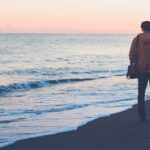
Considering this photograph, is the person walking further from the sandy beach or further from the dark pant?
the sandy beach

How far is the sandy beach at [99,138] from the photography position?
706 centimetres

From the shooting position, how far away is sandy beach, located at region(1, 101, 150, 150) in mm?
7062

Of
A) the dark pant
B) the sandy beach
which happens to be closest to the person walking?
the dark pant

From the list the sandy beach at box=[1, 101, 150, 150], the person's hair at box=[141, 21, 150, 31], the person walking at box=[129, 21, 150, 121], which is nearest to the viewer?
the sandy beach at box=[1, 101, 150, 150]

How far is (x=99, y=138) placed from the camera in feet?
25.0

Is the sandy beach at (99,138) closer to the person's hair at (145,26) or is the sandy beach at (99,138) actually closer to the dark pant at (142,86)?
the dark pant at (142,86)

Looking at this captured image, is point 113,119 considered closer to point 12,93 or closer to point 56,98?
point 56,98

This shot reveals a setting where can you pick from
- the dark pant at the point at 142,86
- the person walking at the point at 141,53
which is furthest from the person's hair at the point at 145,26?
the dark pant at the point at 142,86

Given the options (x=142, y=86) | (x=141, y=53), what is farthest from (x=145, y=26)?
(x=142, y=86)

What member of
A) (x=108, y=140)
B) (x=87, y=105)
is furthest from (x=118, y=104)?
(x=108, y=140)

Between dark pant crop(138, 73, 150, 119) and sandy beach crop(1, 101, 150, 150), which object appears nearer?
sandy beach crop(1, 101, 150, 150)

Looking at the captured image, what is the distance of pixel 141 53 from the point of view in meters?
8.53

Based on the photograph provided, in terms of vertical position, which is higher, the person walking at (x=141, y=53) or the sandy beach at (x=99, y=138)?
the person walking at (x=141, y=53)

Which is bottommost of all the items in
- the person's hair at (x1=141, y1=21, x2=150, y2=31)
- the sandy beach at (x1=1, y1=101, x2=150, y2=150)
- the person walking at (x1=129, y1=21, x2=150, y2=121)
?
the sandy beach at (x1=1, y1=101, x2=150, y2=150)
